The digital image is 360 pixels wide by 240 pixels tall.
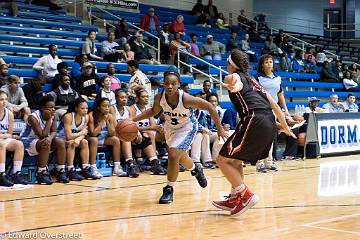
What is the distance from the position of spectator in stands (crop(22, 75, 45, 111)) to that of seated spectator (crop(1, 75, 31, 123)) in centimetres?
36

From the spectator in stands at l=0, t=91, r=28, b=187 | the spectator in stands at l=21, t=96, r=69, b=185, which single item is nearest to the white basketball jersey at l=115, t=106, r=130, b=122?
the spectator in stands at l=21, t=96, r=69, b=185

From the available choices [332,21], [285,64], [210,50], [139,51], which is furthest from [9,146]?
[332,21]

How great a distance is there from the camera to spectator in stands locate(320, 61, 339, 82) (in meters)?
18.4

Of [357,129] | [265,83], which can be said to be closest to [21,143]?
[265,83]

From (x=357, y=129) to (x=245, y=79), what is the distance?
8183 millimetres

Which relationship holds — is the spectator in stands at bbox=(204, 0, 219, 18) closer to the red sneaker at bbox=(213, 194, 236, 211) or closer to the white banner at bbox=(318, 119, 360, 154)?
the white banner at bbox=(318, 119, 360, 154)

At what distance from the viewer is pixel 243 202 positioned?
531cm

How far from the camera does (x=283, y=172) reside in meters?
9.28

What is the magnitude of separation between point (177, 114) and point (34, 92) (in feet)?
13.0

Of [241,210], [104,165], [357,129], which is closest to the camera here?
[241,210]

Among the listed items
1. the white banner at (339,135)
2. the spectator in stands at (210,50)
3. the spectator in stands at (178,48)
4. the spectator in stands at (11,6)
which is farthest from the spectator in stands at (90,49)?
the white banner at (339,135)

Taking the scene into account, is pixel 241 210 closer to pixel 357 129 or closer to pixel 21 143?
pixel 21 143

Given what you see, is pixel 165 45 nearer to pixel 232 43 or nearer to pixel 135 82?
pixel 232 43

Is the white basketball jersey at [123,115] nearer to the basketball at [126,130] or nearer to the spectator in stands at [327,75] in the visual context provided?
the basketball at [126,130]
